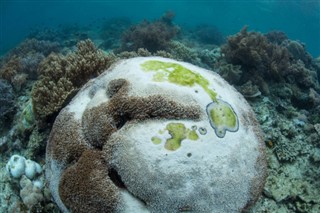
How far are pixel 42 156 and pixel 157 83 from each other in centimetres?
303

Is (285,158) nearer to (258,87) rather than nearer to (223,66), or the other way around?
(258,87)

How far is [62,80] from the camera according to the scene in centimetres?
509

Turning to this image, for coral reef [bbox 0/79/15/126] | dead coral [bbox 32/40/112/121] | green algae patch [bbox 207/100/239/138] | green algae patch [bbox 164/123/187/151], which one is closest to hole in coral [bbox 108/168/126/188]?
green algae patch [bbox 164/123/187/151]

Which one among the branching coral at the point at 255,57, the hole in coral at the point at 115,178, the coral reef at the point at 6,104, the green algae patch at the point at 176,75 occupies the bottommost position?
the coral reef at the point at 6,104

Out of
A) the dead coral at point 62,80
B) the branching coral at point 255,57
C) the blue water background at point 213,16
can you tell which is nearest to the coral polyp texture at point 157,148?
A: the dead coral at point 62,80

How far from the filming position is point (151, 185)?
2.78m

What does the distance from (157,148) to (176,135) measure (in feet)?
0.89

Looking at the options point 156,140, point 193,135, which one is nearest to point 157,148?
point 156,140

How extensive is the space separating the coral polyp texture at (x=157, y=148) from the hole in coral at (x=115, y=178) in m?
0.01

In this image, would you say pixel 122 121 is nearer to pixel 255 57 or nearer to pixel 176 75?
pixel 176 75

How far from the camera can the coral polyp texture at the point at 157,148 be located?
2811 millimetres

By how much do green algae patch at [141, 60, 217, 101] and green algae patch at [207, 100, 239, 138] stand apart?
141 millimetres

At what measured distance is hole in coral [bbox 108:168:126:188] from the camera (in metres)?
2.97

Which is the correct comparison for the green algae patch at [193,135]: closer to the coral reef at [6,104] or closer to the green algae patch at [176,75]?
the green algae patch at [176,75]
